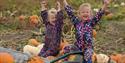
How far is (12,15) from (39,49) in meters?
4.19

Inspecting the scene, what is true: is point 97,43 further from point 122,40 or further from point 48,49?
point 48,49

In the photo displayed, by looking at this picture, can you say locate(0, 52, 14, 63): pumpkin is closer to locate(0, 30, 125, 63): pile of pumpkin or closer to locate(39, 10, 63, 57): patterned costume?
locate(0, 30, 125, 63): pile of pumpkin

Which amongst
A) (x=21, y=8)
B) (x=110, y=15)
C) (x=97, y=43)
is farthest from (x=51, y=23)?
(x=21, y=8)

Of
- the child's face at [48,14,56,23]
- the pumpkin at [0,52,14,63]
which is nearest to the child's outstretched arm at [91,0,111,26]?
the child's face at [48,14,56,23]

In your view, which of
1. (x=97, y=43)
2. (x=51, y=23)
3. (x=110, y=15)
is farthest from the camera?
(x=110, y=15)

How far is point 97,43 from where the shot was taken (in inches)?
336

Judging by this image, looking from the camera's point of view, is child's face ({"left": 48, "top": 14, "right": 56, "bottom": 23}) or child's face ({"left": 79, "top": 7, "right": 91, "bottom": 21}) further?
child's face ({"left": 48, "top": 14, "right": 56, "bottom": 23})

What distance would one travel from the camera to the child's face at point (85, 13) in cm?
594

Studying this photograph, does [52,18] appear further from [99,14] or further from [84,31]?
[99,14]

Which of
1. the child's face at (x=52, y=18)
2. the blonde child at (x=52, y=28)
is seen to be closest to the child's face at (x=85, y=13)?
the blonde child at (x=52, y=28)

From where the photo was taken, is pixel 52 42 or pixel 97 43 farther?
pixel 97 43

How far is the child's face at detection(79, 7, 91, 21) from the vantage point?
5.94m

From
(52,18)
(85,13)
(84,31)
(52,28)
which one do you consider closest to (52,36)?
(52,28)

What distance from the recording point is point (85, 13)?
5977 millimetres
